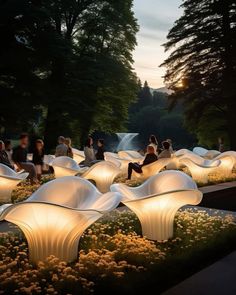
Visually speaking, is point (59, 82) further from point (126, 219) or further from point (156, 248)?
point (156, 248)

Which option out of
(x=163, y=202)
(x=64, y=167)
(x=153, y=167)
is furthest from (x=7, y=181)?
(x=153, y=167)

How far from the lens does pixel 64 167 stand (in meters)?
11.7

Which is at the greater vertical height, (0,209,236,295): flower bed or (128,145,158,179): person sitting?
(128,145,158,179): person sitting

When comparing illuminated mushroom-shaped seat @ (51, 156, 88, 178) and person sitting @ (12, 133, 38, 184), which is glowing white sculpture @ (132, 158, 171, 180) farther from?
person sitting @ (12, 133, 38, 184)

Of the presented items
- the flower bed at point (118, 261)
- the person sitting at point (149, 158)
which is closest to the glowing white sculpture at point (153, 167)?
the person sitting at point (149, 158)

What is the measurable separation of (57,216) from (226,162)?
37.9 feet

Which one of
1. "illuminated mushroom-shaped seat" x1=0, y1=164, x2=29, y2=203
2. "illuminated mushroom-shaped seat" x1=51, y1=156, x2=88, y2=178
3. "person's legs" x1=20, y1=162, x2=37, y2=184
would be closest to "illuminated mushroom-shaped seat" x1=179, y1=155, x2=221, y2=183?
"illuminated mushroom-shaped seat" x1=51, y1=156, x2=88, y2=178

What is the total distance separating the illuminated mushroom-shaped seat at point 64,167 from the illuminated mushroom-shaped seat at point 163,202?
16.9 ft

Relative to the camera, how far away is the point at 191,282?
4.74 meters

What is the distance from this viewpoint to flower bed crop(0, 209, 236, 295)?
14.2ft

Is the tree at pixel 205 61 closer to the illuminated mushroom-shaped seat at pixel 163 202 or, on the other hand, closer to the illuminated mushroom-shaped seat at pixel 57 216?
the illuminated mushroom-shaped seat at pixel 163 202

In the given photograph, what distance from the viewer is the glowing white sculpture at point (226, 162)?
49.2ft

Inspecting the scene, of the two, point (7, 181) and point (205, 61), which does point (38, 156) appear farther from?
point (205, 61)

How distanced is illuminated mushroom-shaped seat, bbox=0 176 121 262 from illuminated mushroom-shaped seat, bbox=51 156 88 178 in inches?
241
